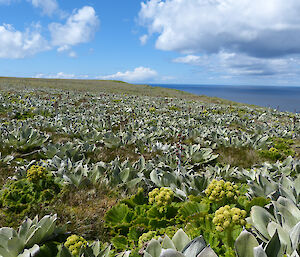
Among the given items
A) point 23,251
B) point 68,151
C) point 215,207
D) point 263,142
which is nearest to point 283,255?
point 215,207

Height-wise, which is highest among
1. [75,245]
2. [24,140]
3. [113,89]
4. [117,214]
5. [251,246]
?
[113,89]

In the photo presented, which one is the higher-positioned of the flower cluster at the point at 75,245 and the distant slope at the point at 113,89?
the distant slope at the point at 113,89

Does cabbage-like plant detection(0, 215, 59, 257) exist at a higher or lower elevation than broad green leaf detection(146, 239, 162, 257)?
lower

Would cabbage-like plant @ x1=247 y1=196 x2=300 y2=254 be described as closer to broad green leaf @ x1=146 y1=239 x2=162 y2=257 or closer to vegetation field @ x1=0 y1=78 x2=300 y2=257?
vegetation field @ x1=0 y1=78 x2=300 y2=257

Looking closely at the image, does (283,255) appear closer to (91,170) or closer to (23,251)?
(23,251)

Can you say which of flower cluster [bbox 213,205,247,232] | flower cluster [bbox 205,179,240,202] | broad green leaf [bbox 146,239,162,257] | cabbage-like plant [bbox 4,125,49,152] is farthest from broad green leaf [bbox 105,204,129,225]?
cabbage-like plant [bbox 4,125,49,152]

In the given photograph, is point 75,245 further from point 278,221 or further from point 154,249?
point 278,221

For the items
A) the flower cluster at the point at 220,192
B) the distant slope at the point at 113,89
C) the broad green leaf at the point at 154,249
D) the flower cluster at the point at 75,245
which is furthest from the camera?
the distant slope at the point at 113,89

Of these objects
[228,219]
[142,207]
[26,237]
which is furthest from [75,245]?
[228,219]

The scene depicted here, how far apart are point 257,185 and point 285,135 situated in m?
7.83

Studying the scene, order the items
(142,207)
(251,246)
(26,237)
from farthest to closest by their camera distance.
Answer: (142,207) < (26,237) < (251,246)

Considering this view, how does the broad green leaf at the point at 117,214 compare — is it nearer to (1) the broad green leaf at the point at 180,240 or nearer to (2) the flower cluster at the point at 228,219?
(1) the broad green leaf at the point at 180,240

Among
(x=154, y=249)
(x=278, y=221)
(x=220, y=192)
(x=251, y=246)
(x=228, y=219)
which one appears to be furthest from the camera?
(x=220, y=192)

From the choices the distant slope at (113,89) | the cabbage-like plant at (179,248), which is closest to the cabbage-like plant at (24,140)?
the cabbage-like plant at (179,248)
